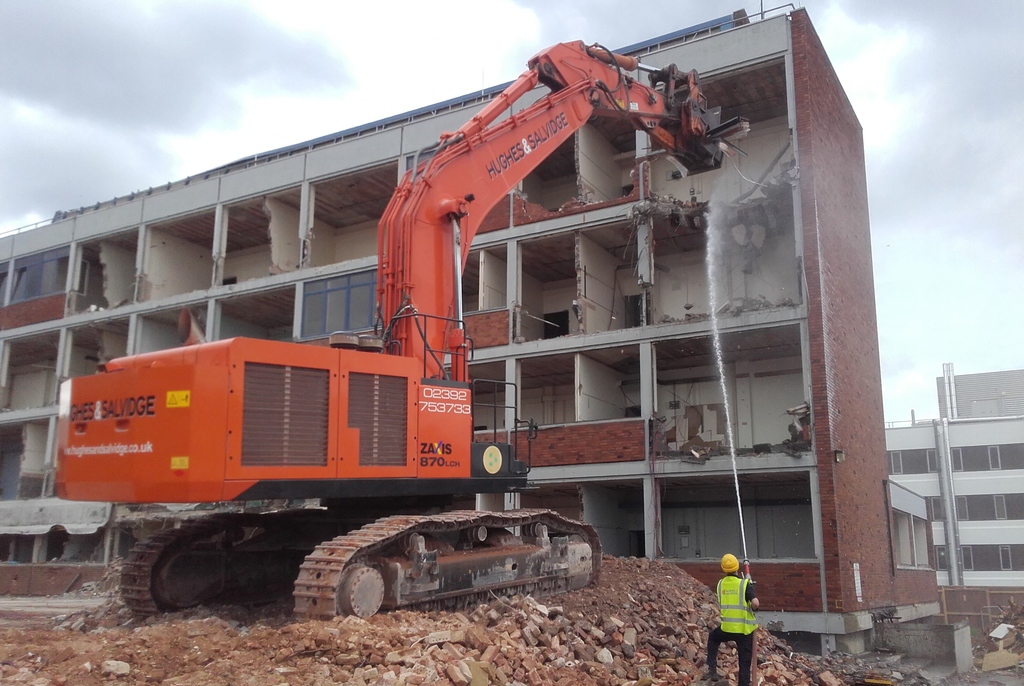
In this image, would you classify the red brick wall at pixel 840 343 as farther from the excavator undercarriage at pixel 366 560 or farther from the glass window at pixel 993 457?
the glass window at pixel 993 457

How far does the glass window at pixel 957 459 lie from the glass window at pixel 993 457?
1.43 m

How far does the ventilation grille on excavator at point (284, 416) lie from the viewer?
26.9ft

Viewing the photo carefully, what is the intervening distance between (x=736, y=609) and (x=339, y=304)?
64.4 ft

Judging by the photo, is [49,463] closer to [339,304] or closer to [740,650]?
[339,304]

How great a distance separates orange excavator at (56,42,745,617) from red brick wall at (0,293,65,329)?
1082 inches

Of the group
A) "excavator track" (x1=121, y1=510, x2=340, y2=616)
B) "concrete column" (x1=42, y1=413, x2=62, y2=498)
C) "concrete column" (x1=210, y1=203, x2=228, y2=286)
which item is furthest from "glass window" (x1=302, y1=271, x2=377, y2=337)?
"excavator track" (x1=121, y1=510, x2=340, y2=616)

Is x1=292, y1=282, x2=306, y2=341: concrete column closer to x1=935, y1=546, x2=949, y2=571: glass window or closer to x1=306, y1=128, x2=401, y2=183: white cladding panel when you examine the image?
x1=306, y1=128, x2=401, y2=183: white cladding panel

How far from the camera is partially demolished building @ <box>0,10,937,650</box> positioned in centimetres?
1917

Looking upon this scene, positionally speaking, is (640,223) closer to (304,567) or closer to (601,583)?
(601,583)

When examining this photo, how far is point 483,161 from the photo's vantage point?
39.8ft

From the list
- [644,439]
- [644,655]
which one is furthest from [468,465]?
[644,439]

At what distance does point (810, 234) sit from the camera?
63.5ft

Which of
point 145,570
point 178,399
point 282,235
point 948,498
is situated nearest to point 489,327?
point 282,235

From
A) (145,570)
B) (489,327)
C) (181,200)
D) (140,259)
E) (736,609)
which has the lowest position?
(736,609)
